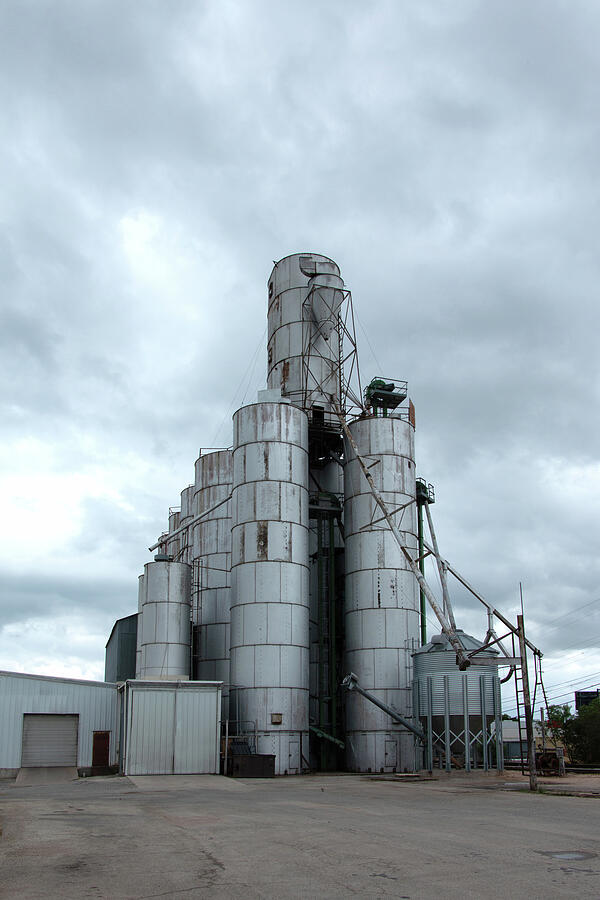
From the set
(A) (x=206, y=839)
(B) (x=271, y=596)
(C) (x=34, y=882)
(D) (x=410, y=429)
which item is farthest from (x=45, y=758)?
(C) (x=34, y=882)

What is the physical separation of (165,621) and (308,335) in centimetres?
1834

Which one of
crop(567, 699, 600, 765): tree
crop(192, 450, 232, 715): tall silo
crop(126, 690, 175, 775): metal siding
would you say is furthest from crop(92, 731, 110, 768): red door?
crop(567, 699, 600, 765): tree

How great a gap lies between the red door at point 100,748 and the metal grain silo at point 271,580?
706 cm

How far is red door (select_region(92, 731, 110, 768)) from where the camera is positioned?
42812 mm

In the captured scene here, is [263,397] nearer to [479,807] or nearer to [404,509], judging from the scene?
[404,509]

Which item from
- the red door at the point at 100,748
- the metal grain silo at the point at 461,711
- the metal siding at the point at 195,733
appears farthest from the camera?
the red door at the point at 100,748

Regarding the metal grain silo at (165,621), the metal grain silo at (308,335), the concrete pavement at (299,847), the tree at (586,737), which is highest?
the metal grain silo at (308,335)

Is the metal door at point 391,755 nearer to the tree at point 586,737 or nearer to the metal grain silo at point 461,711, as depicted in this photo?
the metal grain silo at point 461,711

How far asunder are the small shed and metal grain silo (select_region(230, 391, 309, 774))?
3.95 metres

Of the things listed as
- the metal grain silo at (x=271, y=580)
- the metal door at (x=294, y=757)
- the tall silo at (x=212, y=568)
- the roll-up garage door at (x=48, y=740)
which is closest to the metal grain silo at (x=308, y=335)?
the metal grain silo at (x=271, y=580)

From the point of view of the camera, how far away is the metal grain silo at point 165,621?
47.5 metres

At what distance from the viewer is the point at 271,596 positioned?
1651 inches

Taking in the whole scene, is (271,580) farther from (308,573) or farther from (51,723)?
(51,723)

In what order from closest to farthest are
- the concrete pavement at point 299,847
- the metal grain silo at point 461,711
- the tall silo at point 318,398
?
the concrete pavement at point 299,847
the metal grain silo at point 461,711
the tall silo at point 318,398
